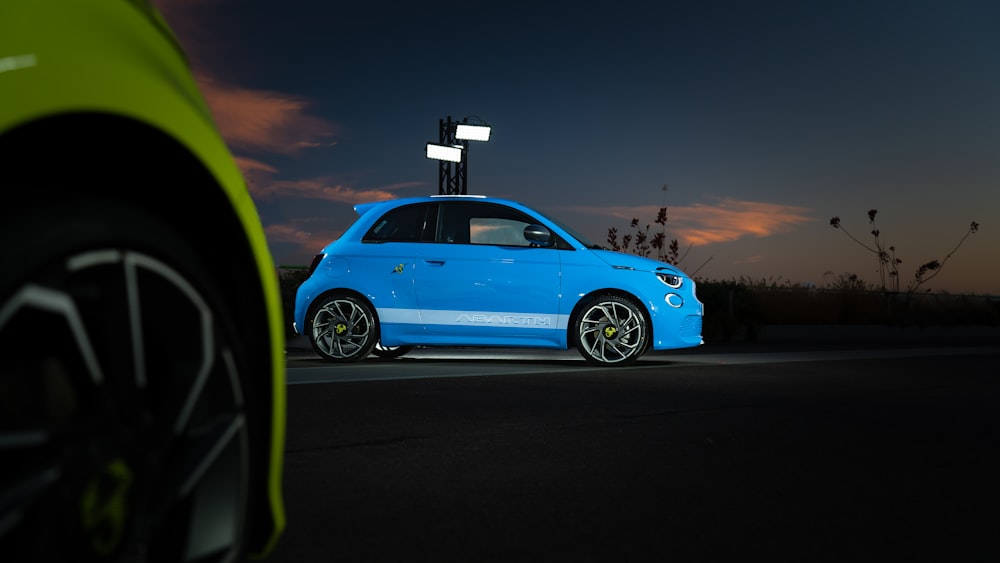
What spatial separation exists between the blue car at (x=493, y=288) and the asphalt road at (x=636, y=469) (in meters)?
1.30

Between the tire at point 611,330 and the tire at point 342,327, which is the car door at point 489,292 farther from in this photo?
the tire at point 342,327

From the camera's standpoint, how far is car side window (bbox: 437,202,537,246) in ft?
39.0

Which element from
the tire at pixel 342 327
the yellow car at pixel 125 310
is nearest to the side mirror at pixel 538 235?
the tire at pixel 342 327

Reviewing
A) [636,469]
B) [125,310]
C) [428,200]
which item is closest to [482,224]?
[428,200]

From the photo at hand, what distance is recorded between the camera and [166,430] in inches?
76.0

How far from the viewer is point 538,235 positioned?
1160 centimetres

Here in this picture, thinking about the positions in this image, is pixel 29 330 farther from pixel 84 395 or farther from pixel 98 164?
pixel 98 164

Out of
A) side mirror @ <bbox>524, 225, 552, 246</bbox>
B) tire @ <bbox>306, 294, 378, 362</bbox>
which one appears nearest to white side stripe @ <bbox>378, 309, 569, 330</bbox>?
tire @ <bbox>306, 294, 378, 362</bbox>

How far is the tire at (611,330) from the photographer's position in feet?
38.3

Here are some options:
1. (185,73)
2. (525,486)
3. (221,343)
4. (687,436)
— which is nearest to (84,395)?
(221,343)

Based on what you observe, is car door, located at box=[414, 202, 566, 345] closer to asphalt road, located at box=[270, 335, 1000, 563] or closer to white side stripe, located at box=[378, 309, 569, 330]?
white side stripe, located at box=[378, 309, 569, 330]

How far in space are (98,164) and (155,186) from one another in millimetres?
170

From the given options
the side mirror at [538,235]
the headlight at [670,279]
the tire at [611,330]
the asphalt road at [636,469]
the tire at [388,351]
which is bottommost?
the asphalt road at [636,469]

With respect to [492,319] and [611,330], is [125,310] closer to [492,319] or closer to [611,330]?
[492,319]
